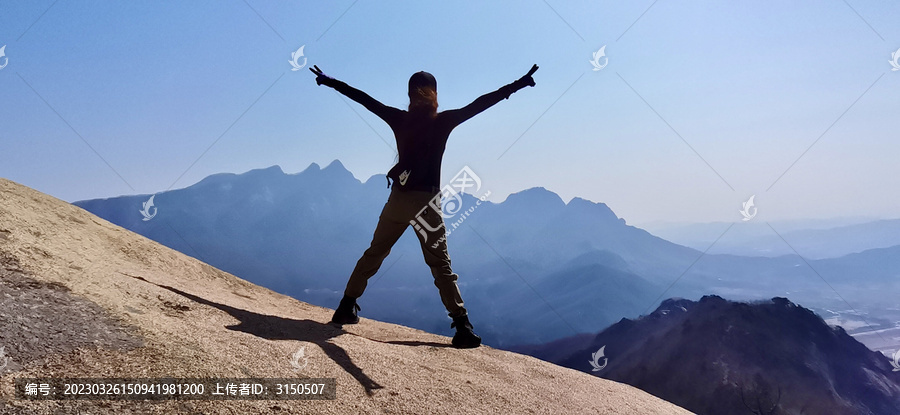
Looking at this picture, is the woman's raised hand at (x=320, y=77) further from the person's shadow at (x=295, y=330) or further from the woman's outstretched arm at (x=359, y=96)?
the person's shadow at (x=295, y=330)

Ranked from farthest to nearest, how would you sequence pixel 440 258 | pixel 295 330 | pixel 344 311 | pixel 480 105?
pixel 344 311
pixel 480 105
pixel 440 258
pixel 295 330

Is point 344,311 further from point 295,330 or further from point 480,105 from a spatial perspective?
point 480,105

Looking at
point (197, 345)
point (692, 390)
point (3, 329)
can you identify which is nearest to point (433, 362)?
point (197, 345)

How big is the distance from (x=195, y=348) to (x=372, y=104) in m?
3.15

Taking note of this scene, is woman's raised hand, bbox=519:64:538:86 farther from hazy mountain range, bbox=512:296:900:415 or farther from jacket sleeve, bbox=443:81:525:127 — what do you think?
A: hazy mountain range, bbox=512:296:900:415

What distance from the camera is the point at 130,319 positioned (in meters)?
3.88

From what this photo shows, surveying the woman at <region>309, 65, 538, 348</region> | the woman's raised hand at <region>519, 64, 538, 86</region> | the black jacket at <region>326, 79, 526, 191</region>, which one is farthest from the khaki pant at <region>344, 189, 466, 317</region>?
the woman's raised hand at <region>519, 64, 538, 86</region>

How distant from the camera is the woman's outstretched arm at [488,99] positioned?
18.6 ft

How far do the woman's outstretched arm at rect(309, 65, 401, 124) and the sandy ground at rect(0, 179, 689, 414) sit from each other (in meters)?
2.41

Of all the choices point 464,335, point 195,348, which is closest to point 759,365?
point 464,335

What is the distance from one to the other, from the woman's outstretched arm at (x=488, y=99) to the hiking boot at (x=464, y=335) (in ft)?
7.15

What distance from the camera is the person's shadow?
412 cm

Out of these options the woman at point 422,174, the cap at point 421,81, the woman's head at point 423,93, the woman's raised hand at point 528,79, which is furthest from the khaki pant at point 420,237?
the woman's raised hand at point 528,79

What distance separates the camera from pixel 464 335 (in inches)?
228
